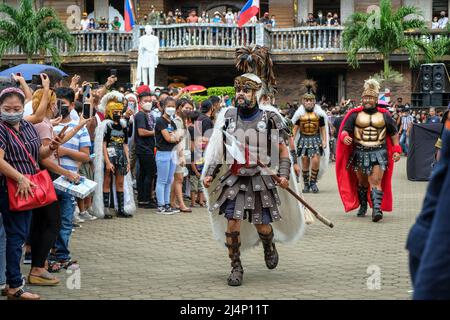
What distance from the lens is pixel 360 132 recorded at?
11.8 m

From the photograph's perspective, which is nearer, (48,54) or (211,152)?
(211,152)

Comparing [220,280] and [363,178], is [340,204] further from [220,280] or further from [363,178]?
[220,280]

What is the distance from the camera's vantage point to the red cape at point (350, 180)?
11898 millimetres

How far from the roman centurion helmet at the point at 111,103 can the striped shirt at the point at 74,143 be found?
3.02m

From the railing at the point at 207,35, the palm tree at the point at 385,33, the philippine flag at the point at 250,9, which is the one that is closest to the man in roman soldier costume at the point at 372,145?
the philippine flag at the point at 250,9

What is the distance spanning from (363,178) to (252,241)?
4.38 meters

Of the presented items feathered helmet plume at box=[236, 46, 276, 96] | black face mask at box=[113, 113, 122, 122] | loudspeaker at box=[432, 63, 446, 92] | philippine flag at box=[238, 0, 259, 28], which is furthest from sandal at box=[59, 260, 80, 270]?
philippine flag at box=[238, 0, 259, 28]

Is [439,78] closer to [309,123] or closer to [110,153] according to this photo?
[309,123]

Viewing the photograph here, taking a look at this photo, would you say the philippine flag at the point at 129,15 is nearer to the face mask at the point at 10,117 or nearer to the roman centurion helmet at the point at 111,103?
the roman centurion helmet at the point at 111,103

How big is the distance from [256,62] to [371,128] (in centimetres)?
394

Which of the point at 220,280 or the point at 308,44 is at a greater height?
the point at 308,44

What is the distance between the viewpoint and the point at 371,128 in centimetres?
1165

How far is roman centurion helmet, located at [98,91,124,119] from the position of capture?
11742mm
